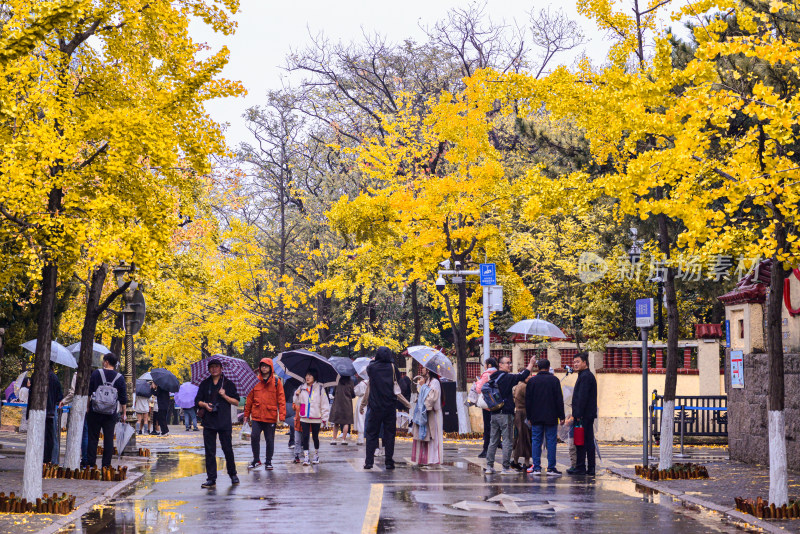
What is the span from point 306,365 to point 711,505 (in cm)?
989

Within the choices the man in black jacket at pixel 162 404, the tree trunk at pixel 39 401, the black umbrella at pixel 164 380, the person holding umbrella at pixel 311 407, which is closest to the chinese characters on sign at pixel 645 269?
the person holding umbrella at pixel 311 407

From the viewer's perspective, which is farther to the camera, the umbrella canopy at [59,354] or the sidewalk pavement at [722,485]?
the umbrella canopy at [59,354]

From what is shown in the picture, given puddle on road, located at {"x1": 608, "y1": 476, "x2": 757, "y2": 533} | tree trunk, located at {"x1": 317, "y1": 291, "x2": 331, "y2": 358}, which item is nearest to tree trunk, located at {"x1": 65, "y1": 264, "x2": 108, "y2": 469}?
puddle on road, located at {"x1": 608, "y1": 476, "x2": 757, "y2": 533}

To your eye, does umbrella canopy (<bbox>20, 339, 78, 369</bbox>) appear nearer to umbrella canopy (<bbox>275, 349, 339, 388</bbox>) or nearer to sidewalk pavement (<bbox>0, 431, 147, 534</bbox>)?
sidewalk pavement (<bbox>0, 431, 147, 534</bbox>)

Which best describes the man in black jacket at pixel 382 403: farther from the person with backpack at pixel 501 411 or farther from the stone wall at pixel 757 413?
the stone wall at pixel 757 413

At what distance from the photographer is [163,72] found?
15820mm

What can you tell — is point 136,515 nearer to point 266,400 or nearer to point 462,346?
point 266,400

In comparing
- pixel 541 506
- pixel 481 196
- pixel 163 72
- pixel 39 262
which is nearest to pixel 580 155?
pixel 481 196

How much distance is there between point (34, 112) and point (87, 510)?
5013 mm

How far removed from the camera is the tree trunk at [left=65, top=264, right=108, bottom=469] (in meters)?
16.1

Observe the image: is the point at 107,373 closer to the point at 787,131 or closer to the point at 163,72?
the point at 163,72

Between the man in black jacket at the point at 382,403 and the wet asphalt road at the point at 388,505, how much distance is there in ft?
1.39

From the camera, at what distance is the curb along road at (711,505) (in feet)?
36.6

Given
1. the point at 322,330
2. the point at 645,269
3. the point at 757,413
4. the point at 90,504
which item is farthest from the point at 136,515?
the point at 322,330
